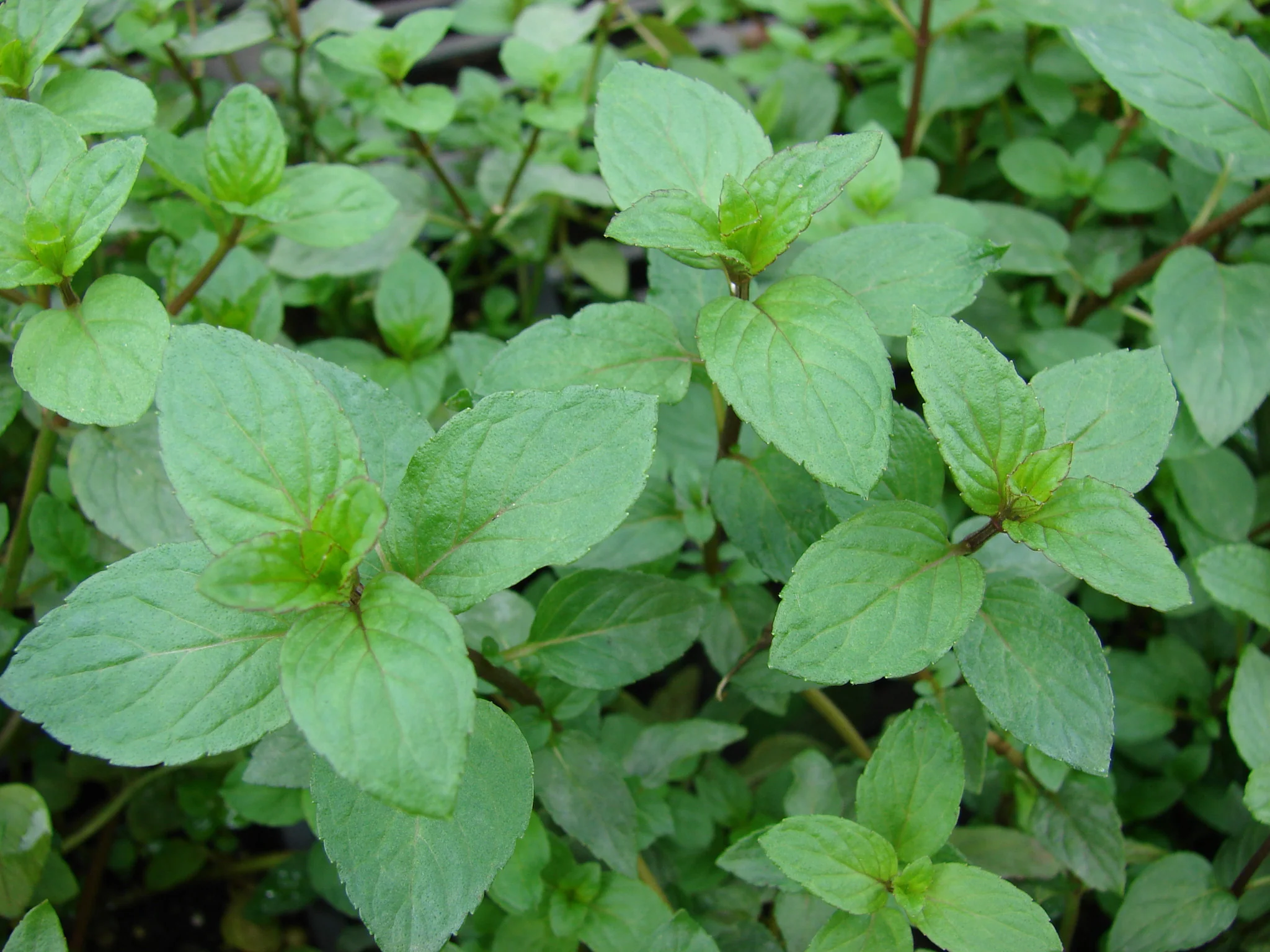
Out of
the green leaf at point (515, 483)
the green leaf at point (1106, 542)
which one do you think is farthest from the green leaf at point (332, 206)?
the green leaf at point (1106, 542)

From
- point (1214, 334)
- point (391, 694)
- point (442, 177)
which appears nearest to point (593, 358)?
point (391, 694)

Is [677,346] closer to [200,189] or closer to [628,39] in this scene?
[200,189]

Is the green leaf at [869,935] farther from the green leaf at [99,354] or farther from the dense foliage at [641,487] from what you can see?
the green leaf at [99,354]

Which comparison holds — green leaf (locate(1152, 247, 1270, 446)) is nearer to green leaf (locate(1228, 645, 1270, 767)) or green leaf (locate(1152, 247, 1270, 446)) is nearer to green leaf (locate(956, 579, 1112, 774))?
green leaf (locate(1228, 645, 1270, 767))

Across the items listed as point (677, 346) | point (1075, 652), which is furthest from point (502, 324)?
point (1075, 652)

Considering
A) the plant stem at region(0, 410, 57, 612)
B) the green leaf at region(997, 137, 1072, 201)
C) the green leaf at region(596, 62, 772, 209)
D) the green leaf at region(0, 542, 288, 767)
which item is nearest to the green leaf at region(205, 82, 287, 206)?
the plant stem at region(0, 410, 57, 612)

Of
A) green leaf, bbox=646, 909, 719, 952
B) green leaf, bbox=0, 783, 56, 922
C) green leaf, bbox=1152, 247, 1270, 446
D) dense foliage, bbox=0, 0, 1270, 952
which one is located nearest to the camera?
dense foliage, bbox=0, 0, 1270, 952

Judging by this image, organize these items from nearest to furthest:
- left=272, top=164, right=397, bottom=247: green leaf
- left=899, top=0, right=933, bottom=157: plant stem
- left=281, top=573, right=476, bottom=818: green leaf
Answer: left=281, top=573, right=476, bottom=818: green leaf → left=272, top=164, right=397, bottom=247: green leaf → left=899, top=0, right=933, bottom=157: plant stem

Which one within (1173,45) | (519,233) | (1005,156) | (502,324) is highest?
(1173,45)
